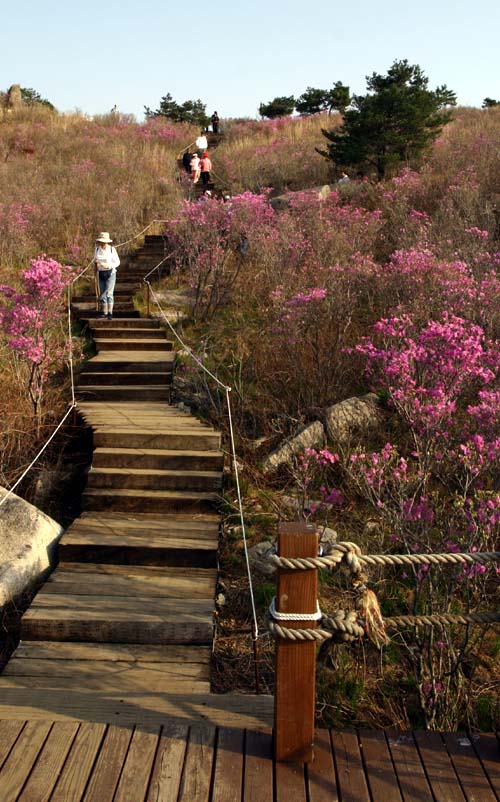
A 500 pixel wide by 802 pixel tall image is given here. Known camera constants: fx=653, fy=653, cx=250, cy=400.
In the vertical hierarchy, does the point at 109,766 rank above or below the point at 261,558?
above

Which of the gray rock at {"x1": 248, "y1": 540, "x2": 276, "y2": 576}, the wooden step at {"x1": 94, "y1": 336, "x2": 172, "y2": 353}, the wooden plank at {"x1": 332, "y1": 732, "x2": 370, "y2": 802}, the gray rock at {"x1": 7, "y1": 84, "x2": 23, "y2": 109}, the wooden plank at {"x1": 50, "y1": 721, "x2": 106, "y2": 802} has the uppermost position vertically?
the gray rock at {"x1": 7, "y1": 84, "x2": 23, "y2": 109}

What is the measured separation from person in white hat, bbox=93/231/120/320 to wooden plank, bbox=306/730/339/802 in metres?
8.37

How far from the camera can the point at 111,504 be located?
19.2 feet

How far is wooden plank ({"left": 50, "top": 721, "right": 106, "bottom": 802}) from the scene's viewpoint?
2598 millimetres

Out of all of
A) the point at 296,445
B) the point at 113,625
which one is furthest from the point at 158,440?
the point at 113,625

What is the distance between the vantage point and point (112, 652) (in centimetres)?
411

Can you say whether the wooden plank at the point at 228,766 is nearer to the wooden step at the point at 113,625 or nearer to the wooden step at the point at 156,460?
the wooden step at the point at 113,625

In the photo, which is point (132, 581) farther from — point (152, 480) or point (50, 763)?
point (50, 763)

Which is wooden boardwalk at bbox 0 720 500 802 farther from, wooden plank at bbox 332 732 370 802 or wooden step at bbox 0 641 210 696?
wooden step at bbox 0 641 210 696

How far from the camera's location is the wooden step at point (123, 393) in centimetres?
807

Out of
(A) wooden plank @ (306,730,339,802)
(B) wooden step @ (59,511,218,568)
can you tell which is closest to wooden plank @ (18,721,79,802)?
(A) wooden plank @ (306,730,339,802)

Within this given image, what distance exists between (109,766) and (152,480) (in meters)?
3.43

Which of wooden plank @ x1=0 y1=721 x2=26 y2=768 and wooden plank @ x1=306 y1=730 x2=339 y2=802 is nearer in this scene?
wooden plank @ x1=306 y1=730 x2=339 y2=802

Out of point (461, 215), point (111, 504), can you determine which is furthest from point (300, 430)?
point (461, 215)
